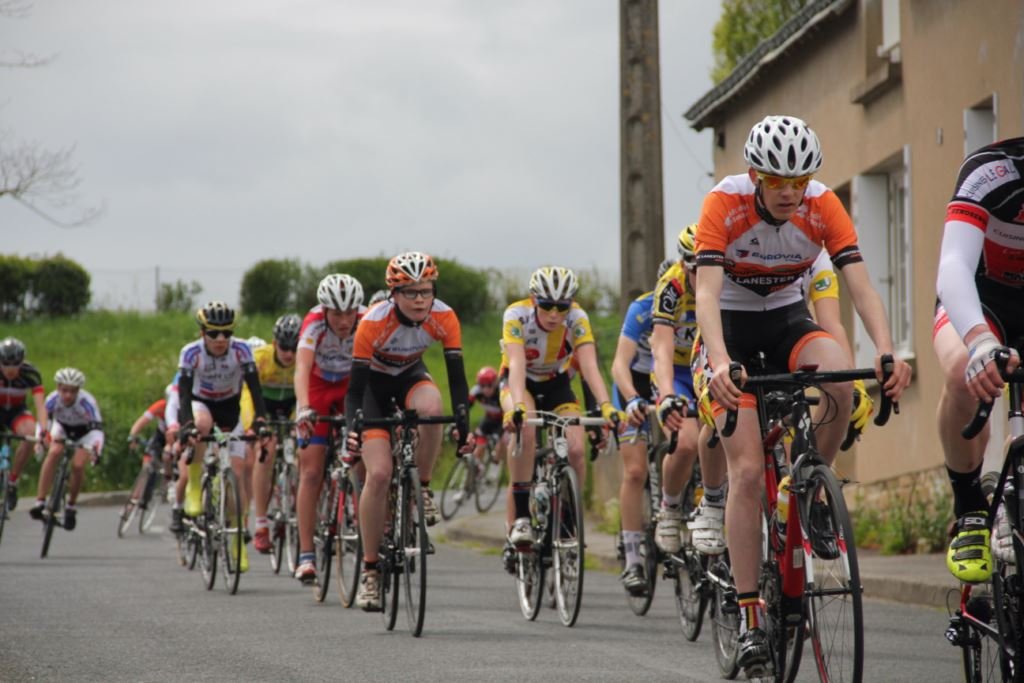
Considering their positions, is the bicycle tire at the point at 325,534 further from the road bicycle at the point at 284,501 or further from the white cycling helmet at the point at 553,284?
the white cycling helmet at the point at 553,284

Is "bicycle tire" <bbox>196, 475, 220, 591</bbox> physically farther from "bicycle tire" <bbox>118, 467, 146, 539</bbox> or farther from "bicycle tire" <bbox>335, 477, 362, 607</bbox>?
"bicycle tire" <bbox>118, 467, 146, 539</bbox>

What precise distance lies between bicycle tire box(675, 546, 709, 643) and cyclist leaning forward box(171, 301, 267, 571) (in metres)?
4.54

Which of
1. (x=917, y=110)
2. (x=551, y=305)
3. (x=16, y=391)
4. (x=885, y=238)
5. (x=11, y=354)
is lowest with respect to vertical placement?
(x=16, y=391)

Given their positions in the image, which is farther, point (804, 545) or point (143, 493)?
point (143, 493)

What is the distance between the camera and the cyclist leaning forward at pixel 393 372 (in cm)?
1098

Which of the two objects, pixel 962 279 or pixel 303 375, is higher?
pixel 303 375

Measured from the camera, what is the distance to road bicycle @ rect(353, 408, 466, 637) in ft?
34.7

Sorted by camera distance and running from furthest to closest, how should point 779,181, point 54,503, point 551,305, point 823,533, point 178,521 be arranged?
point 54,503, point 178,521, point 551,305, point 779,181, point 823,533

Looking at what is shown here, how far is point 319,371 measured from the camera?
44.5ft

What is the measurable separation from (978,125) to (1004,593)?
1154 cm

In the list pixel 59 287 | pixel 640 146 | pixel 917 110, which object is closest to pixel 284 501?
pixel 640 146

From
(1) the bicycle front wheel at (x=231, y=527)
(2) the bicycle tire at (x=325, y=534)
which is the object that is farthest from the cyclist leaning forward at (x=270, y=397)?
Result: (2) the bicycle tire at (x=325, y=534)

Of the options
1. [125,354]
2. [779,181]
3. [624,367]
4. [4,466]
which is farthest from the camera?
[125,354]

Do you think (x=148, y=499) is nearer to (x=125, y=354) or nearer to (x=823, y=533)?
(x=823, y=533)
